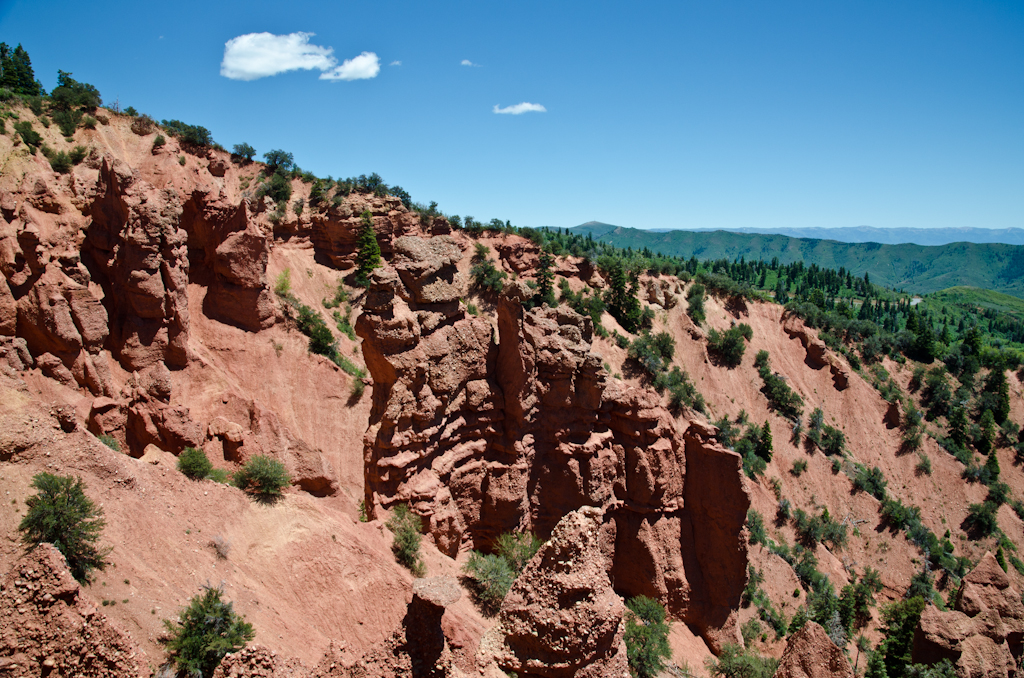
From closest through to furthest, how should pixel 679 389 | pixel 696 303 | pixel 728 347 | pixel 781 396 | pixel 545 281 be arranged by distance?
pixel 679 389 < pixel 781 396 < pixel 728 347 < pixel 545 281 < pixel 696 303

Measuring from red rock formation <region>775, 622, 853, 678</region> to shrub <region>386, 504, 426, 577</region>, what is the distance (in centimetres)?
914

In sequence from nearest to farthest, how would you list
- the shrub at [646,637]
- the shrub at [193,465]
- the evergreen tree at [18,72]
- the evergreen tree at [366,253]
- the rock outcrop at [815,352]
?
the shrub at [193,465] → the shrub at [646,637] → the evergreen tree at [18,72] → the evergreen tree at [366,253] → the rock outcrop at [815,352]

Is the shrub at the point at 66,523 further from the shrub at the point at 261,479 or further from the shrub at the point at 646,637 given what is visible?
the shrub at the point at 646,637

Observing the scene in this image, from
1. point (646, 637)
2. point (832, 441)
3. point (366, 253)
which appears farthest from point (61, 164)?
point (832, 441)

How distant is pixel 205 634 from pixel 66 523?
3068 mm

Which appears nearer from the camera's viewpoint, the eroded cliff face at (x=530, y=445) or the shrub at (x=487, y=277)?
the eroded cliff face at (x=530, y=445)

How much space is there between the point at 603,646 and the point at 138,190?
20145mm

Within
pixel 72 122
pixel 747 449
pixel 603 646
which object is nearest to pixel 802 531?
pixel 747 449

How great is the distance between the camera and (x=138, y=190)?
62.9 ft

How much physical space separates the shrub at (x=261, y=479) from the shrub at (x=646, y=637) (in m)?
9.90

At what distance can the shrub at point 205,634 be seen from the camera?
9125 mm

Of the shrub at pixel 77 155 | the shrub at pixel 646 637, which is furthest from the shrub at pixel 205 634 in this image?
the shrub at pixel 77 155

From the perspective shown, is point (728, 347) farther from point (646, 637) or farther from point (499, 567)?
point (499, 567)

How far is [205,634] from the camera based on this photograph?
9375mm
